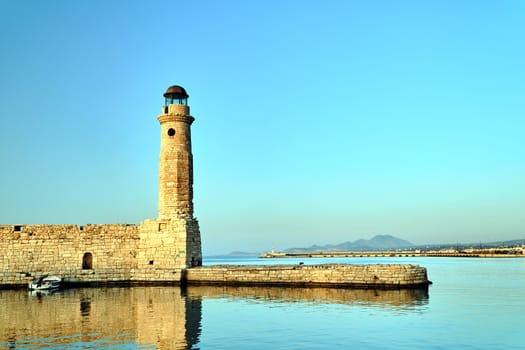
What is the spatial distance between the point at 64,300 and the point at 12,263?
6.99 meters

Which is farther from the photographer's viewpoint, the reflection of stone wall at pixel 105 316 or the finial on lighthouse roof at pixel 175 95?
the finial on lighthouse roof at pixel 175 95

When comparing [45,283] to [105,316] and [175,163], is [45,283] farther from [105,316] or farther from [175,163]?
[105,316]

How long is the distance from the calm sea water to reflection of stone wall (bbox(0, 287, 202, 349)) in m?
0.03

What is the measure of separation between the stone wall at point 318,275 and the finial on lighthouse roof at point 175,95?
8.94 m

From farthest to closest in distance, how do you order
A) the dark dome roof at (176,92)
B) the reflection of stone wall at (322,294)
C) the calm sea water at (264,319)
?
1. the dark dome roof at (176,92)
2. the reflection of stone wall at (322,294)
3. the calm sea water at (264,319)

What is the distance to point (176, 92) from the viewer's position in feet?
84.5

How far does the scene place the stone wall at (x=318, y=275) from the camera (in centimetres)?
2059

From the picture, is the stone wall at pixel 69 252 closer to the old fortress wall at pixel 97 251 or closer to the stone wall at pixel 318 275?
the old fortress wall at pixel 97 251

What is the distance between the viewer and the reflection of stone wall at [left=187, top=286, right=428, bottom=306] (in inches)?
691

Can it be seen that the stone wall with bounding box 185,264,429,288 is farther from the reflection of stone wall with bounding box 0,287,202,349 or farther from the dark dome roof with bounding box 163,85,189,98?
the dark dome roof with bounding box 163,85,189,98

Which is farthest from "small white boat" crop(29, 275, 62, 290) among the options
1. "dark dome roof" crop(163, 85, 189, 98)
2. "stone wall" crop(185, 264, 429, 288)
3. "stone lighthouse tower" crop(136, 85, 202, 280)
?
"dark dome roof" crop(163, 85, 189, 98)

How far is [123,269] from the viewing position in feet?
80.8

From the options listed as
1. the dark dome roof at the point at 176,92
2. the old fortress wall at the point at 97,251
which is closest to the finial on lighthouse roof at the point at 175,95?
the dark dome roof at the point at 176,92

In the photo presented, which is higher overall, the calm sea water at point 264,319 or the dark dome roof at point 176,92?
the dark dome roof at point 176,92
